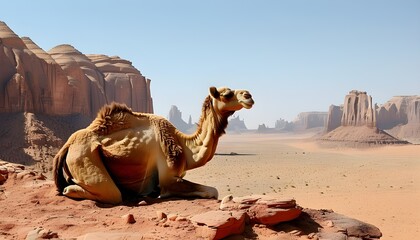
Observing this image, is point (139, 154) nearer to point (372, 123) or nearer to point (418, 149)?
point (418, 149)

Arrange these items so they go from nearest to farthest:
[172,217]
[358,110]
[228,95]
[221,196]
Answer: [172,217] < [228,95] < [221,196] < [358,110]

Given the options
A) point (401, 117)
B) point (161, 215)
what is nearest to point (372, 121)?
point (401, 117)

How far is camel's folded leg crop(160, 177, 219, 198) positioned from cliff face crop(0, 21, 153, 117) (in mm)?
22115

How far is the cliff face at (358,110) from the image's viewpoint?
68.4 metres

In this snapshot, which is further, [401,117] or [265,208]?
[401,117]

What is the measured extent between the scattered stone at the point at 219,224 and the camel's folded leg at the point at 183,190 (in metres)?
1.48

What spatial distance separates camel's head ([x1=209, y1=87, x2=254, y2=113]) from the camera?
6840 mm

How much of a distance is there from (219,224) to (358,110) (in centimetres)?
7207

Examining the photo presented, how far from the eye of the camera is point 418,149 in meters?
57.1

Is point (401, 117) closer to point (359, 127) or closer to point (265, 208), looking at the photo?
point (359, 127)

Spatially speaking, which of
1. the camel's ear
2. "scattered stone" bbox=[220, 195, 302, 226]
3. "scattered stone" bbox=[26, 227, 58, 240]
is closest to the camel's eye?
the camel's ear

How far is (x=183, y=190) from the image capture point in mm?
6531

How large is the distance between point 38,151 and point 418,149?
172 feet

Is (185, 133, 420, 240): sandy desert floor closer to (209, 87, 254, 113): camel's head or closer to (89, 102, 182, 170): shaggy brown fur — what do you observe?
(209, 87, 254, 113): camel's head
